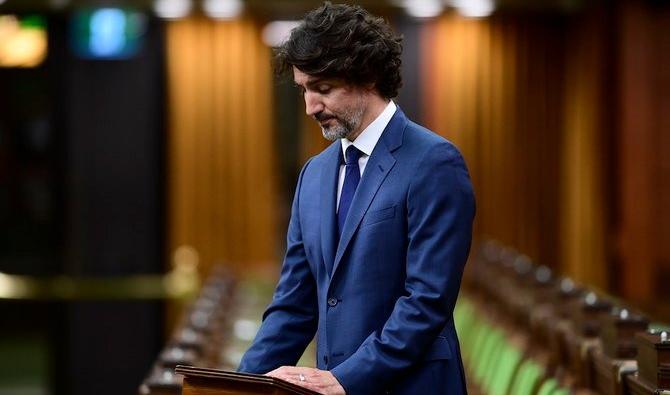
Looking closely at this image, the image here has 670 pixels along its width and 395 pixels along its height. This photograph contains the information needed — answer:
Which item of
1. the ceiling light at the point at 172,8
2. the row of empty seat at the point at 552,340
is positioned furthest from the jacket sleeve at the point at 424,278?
the ceiling light at the point at 172,8

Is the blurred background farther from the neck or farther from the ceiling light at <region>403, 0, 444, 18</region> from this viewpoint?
the neck

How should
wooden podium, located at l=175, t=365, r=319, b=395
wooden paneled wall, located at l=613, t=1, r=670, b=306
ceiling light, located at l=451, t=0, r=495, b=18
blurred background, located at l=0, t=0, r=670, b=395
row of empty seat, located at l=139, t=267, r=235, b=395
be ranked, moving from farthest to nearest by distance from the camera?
blurred background, located at l=0, t=0, r=670, b=395, ceiling light, located at l=451, t=0, r=495, b=18, wooden paneled wall, located at l=613, t=1, r=670, b=306, row of empty seat, located at l=139, t=267, r=235, b=395, wooden podium, located at l=175, t=365, r=319, b=395

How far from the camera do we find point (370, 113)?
250cm

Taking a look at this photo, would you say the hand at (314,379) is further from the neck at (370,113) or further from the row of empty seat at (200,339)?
the row of empty seat at (200,339)

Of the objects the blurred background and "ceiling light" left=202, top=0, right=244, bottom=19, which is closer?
"ceiling light" left=202, top=0, right=244, bottom=19

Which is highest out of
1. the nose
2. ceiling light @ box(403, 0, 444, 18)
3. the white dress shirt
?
ceiling light @ box(403, 0, 444, 18)

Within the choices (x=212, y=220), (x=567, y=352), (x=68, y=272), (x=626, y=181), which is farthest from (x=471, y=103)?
(x=567, y=352)

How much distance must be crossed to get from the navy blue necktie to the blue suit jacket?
0.06ft

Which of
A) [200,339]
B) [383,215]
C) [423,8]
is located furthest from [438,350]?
[423,8]

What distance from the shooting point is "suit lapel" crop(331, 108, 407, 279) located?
7.99 feet

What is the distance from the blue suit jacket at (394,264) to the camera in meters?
2.34

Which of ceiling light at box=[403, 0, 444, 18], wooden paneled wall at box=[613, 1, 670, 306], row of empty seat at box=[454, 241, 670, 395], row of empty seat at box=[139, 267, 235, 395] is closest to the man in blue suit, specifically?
row of empty seat at box=[454, 241, 670, 395]

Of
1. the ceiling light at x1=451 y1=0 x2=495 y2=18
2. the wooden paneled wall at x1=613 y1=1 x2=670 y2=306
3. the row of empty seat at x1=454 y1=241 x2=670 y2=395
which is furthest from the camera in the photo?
the ceiling light at x1=451 y1=0 x2=495 y2=18

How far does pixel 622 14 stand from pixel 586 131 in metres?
1.01
